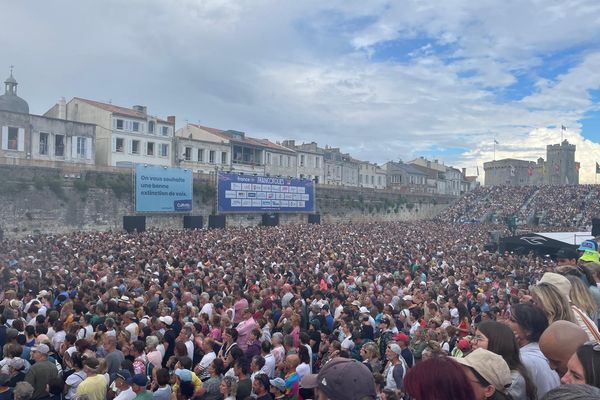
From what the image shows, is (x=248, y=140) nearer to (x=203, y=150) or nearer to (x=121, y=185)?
(x=203, y=150)

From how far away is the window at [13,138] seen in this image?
109ft

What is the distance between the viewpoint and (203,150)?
151 feet

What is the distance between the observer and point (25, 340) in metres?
6.84

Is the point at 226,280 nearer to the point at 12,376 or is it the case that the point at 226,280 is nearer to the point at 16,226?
the point at 12,376

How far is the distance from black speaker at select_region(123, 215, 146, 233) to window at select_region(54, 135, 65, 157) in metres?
9.15

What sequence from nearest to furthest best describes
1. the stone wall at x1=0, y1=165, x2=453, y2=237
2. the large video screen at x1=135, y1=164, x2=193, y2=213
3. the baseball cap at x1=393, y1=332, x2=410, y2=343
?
the baseball cap at x1=393, y1=332, x2=410, y2=343 < the stone wall at x1=0, y1=165, x2=453, y2=237 < the large video screen at x1=135, y1=164, x2=193, y2=213

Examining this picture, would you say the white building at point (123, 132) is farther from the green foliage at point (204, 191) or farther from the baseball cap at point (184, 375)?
the baseball cap at point (184, 375)

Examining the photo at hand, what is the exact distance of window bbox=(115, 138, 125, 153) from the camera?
Result: 39838 millimetres

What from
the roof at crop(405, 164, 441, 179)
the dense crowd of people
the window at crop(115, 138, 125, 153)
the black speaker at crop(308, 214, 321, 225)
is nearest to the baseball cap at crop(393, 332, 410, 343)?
the black speaker at crop(308, 214, 321, 225)

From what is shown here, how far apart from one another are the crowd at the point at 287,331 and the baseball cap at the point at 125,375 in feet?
0.09

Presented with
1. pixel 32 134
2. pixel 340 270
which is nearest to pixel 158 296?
pixel 340 270

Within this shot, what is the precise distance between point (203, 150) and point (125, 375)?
41.4 meters

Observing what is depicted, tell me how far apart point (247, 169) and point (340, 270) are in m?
36.0

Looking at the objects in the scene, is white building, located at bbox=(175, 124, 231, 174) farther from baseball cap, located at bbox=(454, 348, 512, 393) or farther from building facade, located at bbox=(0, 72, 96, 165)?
baseball cap, located at bbox=(454, 348, 512, 393)
